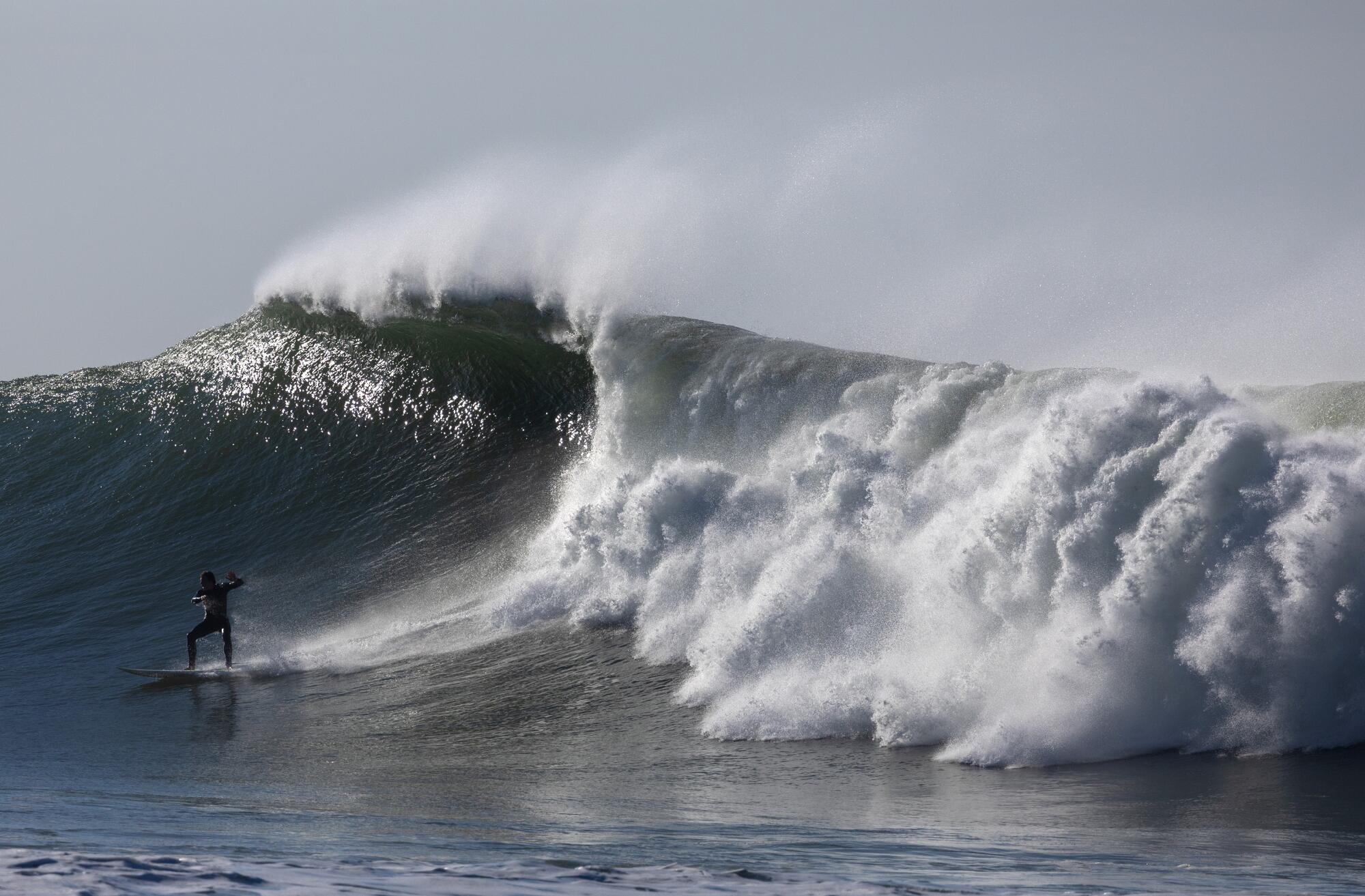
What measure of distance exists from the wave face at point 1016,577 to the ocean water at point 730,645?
25 millimetres

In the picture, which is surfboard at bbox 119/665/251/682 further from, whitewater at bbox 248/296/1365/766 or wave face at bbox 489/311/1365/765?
wave face at bbox 489/311/1365/765

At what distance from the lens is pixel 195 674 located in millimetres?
10961

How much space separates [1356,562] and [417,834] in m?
4.99

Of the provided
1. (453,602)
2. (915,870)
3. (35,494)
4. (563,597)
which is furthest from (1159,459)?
(35,494)

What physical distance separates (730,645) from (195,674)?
191 inches

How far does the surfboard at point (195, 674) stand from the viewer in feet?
35.8

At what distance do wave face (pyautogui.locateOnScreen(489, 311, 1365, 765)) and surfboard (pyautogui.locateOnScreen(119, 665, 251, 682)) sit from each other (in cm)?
229

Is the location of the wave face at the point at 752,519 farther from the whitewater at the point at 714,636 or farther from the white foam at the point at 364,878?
the white foam at the point at 364,878

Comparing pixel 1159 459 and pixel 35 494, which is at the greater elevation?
pixel 35 494

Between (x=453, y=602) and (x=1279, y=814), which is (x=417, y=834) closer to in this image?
(x=1279, y=814)

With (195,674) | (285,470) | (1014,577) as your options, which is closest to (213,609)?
(195,674)

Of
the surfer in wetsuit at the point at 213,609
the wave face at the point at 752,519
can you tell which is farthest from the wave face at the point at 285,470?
the surfer in wetsuit at the point at 213,609

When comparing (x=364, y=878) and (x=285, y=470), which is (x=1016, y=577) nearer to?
(x=364, y=878)

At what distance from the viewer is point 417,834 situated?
17.0 ft
